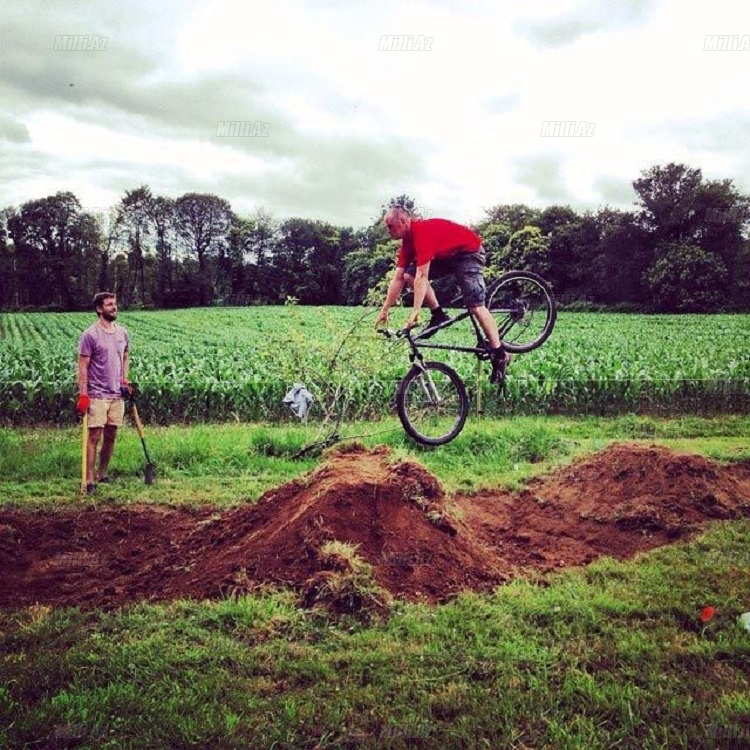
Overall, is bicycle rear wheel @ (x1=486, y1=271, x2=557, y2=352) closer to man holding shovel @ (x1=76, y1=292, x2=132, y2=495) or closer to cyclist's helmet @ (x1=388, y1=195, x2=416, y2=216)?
cyclist's helmet @ (x1=388, y1=195, x2=416, y2=216)

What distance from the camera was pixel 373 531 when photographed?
4863 millimetres

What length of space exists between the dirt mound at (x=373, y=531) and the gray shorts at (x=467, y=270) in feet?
4.85

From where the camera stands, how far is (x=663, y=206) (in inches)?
448

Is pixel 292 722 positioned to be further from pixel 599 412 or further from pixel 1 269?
pixel 599 412

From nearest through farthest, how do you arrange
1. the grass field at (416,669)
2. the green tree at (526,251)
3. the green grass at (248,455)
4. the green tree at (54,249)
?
the grass field at (416,669) < the green tree at (526,251) < the green grass at (248,455) < the green tree at (54,249)

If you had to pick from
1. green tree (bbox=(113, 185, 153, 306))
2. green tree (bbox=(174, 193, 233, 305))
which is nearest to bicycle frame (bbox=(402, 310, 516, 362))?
green tree (bbox=(174, 193, 233, 305))

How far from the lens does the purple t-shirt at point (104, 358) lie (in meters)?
6.38

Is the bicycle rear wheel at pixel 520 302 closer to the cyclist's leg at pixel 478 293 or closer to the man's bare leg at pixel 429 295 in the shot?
the cyclist's leg at pixel 478 293

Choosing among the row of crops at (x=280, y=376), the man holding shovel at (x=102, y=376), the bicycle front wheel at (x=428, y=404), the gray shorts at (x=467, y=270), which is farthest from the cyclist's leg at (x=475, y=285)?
the man holding shovel at (x=102, y=376)

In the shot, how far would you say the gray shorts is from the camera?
4594mm

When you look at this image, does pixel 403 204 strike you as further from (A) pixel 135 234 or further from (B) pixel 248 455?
(A) pixel 135 234

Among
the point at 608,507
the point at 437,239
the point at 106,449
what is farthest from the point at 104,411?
the point at 608,507

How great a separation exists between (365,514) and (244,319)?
7645 mm

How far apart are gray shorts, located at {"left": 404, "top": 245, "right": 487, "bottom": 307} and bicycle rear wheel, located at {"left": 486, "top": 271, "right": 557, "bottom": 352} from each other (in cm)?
29
